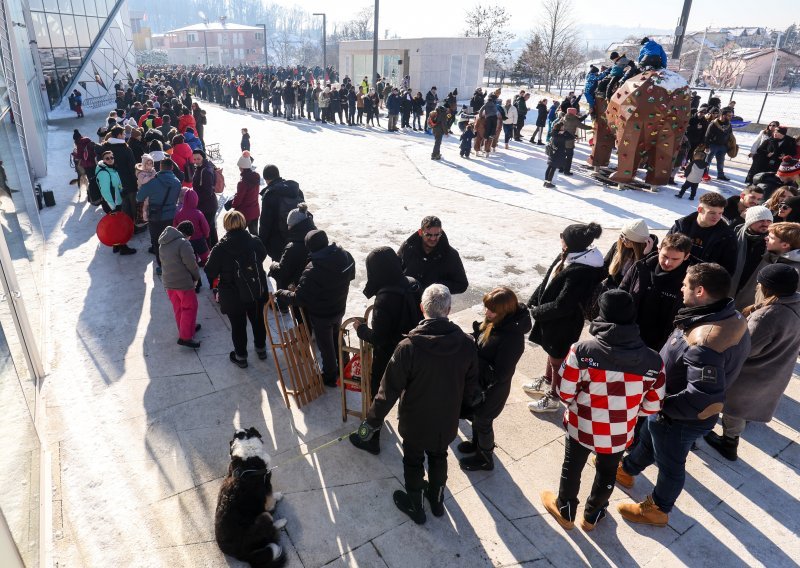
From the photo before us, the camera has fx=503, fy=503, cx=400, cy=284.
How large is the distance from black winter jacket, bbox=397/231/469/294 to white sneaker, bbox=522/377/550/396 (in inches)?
46.2

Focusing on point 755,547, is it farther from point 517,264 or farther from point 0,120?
point 0,120

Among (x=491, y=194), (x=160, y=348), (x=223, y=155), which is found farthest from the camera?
(x=223, y=155)

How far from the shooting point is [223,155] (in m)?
14.9

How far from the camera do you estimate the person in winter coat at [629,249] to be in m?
4.18

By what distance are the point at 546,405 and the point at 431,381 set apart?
206cm

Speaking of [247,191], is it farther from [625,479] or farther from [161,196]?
[625,479]

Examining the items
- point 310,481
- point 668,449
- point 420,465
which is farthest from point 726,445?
point 310,481

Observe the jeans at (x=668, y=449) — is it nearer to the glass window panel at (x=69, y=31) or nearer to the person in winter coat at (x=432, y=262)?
the person in winter coat at (x=432, y=262)

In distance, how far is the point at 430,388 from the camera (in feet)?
9.80

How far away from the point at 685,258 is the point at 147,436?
453 cm

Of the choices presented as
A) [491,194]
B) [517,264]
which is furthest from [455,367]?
[491,194]

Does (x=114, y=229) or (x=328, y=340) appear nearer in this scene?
(x=328, y=340)

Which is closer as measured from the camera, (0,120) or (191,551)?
(191,551)

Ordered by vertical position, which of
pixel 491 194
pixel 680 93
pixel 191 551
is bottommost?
pixel 191 551
